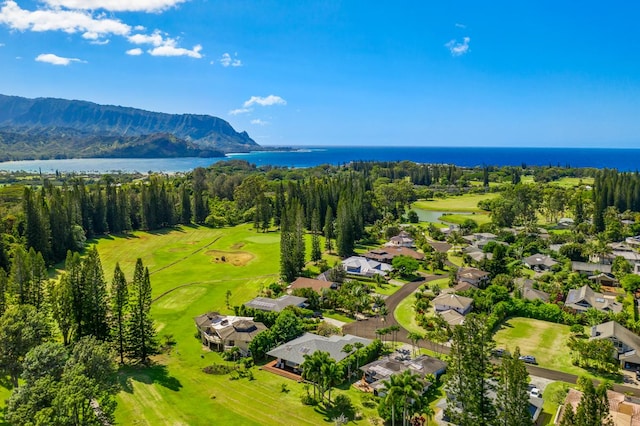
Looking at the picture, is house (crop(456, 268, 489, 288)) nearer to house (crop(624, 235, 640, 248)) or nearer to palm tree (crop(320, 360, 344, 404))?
palm tree (crop(320, 360, 344, 404))

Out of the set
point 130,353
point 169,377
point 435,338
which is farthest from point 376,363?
point 130,353

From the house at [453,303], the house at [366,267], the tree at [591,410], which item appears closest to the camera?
the tree at [591,410]

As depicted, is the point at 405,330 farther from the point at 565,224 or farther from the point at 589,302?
the point at 565,224

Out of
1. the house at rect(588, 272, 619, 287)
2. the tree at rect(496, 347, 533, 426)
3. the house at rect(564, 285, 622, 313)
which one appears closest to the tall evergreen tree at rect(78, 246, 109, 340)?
the tree at rect(496, 347, 533, 426)

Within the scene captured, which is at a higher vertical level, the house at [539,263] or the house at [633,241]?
the house at [633,241]

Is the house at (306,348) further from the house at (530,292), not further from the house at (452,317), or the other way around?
the house at (530,292)

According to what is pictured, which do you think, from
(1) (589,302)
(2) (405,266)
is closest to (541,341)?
(1) (589,302)

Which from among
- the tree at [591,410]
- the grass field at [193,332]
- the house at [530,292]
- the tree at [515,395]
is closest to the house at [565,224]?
the house at [530,292]
